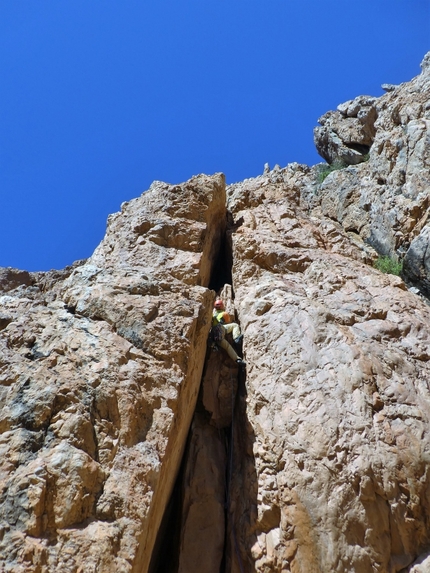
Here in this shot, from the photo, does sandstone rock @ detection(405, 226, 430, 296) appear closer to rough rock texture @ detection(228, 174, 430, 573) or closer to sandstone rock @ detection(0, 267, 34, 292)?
rough rock texture @ detection(228, 174, 430, 573)

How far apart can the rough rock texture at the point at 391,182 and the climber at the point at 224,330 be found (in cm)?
605

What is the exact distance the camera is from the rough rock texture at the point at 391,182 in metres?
14.1

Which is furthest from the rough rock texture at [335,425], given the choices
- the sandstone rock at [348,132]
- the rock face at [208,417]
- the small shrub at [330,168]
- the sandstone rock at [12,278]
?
the sandstone rock at [348,132]

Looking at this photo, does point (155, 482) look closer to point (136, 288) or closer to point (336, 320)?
point (136, 288)

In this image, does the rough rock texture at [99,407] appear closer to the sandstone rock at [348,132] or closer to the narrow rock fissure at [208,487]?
the narrow rock fissure at [208,487]

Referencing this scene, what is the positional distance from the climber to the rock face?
0.96 ft

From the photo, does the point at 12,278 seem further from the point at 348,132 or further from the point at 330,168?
the point at 348,132

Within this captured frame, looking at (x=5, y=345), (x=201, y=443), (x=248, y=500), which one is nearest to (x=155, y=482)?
(x=248, y=500)

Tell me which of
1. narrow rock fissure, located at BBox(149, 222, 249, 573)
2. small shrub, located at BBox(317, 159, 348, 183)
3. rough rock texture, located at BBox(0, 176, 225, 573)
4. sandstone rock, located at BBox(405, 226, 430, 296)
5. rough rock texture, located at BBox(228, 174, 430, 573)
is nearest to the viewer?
rough rock texture, located at BBox(0, 176, 225, 573)

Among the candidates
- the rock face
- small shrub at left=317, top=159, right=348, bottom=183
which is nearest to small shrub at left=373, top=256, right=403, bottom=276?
the rock face

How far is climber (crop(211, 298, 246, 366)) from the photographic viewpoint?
31.1 feet

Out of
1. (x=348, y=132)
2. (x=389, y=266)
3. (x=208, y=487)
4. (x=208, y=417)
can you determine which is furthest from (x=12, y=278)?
(x=348, y=132)

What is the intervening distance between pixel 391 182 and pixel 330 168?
8.36 m

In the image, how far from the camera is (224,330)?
970 cm
